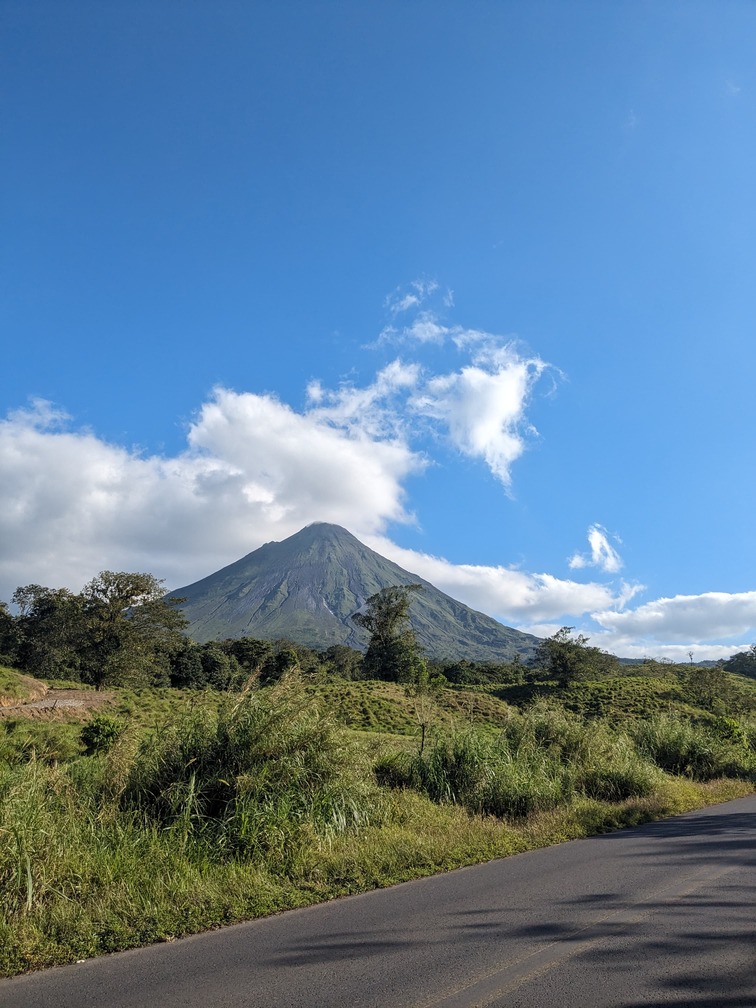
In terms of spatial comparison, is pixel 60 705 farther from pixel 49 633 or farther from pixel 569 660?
pixel 569 660

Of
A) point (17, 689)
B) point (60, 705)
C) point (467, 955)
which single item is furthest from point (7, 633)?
point (467, 955)

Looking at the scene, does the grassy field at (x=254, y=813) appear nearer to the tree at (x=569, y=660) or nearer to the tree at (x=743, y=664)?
the tree at (x=569, y=660)

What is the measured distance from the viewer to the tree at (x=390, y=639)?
62375 millimetres

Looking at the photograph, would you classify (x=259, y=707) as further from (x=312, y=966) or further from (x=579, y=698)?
(x=579, y=698)

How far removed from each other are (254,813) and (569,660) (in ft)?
204

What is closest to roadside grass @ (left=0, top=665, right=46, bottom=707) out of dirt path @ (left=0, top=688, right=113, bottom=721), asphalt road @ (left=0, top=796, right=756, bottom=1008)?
dirt path @ (left=0, top=688, right=113, bottom=721)

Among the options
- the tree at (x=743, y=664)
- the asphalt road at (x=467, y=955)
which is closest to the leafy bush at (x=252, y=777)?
the asphalt road at (x=467, y=955)

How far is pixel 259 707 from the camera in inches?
349

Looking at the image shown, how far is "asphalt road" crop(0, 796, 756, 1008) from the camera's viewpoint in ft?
13.2

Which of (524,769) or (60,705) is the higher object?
(60,705)

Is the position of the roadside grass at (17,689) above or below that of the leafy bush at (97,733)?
above

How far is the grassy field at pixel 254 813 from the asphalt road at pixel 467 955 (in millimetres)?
499

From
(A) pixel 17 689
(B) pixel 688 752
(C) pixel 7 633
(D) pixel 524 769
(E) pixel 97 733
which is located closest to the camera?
(D) pixel 524 769

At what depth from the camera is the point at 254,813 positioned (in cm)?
757
